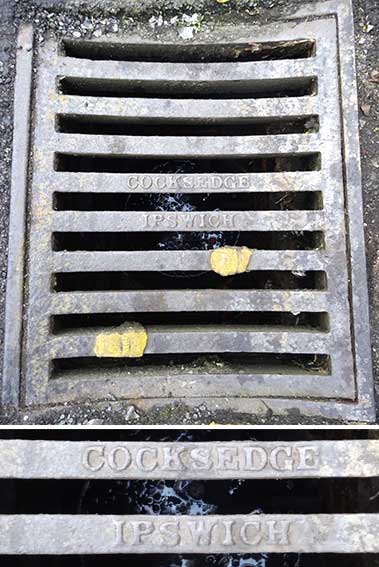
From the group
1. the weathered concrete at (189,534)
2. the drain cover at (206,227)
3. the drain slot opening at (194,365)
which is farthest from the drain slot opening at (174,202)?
the weathered concrete at (189,534)

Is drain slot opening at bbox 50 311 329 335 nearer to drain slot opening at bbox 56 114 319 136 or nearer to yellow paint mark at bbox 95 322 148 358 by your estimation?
yellow paint mark at bbox 95 322 148 358

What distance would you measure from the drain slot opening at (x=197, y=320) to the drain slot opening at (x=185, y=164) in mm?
475

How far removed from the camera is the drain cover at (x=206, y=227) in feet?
5.83

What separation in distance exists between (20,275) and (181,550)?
877 millimetres

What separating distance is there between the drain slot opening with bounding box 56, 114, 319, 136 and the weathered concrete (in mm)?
1130

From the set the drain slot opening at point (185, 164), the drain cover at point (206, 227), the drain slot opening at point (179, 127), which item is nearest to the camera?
the drain cover at point (206, 227)

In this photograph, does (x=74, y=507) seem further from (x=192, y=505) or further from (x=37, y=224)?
(x=37, y=224)

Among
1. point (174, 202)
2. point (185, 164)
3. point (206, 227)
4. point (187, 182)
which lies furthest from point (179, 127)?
point (206, 227)

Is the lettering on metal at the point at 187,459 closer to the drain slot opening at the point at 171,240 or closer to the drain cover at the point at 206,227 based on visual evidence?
the drain cover at the point at 206,227

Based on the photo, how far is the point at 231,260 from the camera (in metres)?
1.84

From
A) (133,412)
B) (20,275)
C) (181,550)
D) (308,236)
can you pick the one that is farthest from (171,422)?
(308,236)

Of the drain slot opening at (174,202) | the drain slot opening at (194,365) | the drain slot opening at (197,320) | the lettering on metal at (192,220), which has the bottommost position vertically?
the drain slot opening at (194,365)

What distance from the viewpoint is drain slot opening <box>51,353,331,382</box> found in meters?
1.81

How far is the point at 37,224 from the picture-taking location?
71.5 inches
